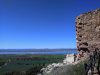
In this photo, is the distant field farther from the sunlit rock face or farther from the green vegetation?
the green vegetation

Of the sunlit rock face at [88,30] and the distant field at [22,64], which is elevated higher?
the sunlit rock face at [88,30]

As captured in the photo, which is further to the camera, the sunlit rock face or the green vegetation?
the sunlit rock face

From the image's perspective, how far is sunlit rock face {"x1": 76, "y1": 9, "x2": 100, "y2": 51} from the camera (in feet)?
36.4

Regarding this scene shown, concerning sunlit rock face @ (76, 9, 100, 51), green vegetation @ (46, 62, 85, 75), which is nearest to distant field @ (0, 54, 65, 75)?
sunlit rock face @ (76, 9, 100, 51)

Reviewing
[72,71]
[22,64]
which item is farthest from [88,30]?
[22,64]

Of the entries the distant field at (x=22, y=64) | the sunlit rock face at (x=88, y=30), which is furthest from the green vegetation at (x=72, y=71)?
the distant field at (x=22, y=64)

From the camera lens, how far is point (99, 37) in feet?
35.7

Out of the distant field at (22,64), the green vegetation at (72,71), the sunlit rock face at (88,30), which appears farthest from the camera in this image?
the distant field at (22,64)

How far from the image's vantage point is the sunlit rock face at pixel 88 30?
11.1 m

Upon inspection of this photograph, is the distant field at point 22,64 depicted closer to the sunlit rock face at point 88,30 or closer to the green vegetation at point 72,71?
the sunlit rock face at point 88,30

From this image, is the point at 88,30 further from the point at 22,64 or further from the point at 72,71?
the point at 22,64

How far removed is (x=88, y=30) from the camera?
453 inches

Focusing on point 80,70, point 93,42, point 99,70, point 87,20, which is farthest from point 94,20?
point 99,70

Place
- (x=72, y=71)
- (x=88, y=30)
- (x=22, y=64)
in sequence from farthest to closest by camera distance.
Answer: (x=22, y=64) → (x=88, y=30) → (x=72, y=71)
